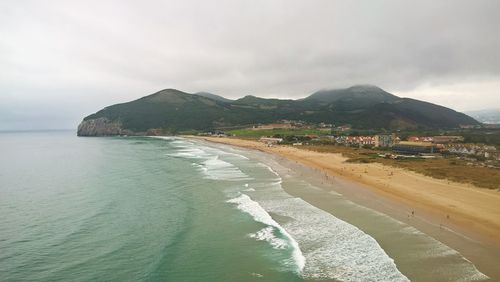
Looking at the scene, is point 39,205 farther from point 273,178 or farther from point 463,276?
point 463,276

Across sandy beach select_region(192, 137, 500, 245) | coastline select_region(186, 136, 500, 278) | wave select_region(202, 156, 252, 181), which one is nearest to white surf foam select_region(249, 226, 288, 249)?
coastline select_region(186, 136, 500, 278)

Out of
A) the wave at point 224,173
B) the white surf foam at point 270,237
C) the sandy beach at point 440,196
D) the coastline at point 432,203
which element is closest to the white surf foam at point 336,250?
the white surf foam at point 270,237

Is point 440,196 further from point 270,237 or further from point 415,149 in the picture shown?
point 415,149

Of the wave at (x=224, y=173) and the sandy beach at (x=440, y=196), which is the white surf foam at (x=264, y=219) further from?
the wave at (x=224, y=173)

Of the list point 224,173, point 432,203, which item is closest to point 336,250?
point 432,203

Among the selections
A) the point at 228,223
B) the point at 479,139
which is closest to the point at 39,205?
the point at 228,223
